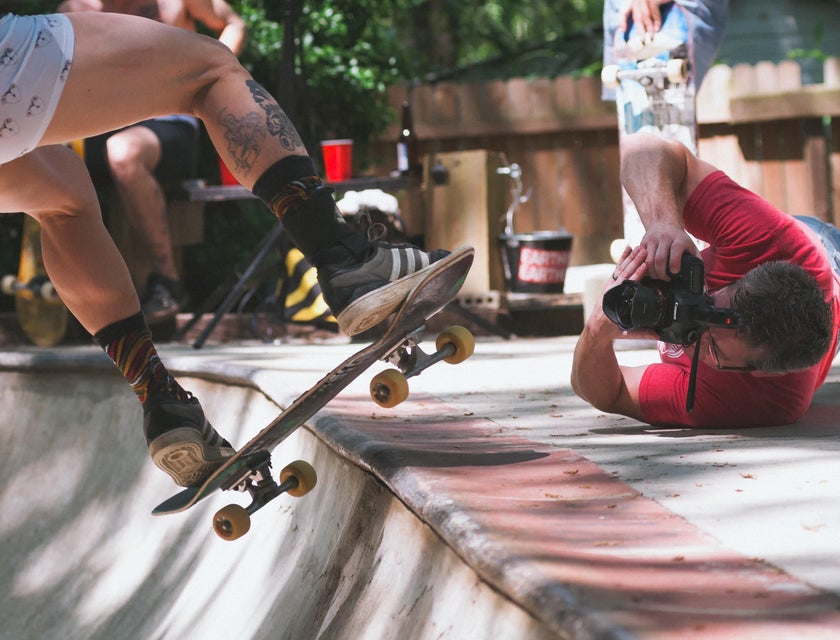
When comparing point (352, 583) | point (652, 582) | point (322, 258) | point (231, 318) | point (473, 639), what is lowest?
point (231, 318)

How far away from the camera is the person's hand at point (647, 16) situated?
15.7 ft

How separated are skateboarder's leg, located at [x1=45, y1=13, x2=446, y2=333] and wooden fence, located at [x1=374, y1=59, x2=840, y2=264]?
21.8 ft

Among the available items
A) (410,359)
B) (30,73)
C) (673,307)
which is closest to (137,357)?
(410,359)

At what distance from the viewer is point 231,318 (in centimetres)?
702

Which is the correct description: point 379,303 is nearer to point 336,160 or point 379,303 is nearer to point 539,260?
point 336,160

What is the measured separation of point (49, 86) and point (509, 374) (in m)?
2.64

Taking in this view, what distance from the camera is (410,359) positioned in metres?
2.78

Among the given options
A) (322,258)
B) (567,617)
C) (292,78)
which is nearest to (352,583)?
(322,258)

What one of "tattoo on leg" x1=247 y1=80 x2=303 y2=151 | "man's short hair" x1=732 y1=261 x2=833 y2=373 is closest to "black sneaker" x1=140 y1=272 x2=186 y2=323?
"tattoo on leg" x1=247 y1=80 x2=303 y2=151

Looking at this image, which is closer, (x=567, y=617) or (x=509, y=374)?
(x=567, y=617)

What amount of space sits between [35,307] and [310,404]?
4800 millimetres

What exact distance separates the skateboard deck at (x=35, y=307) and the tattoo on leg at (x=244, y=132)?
475 cm

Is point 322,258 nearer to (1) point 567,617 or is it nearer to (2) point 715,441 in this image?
(2) point 715,441

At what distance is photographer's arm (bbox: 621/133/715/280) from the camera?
262cm
